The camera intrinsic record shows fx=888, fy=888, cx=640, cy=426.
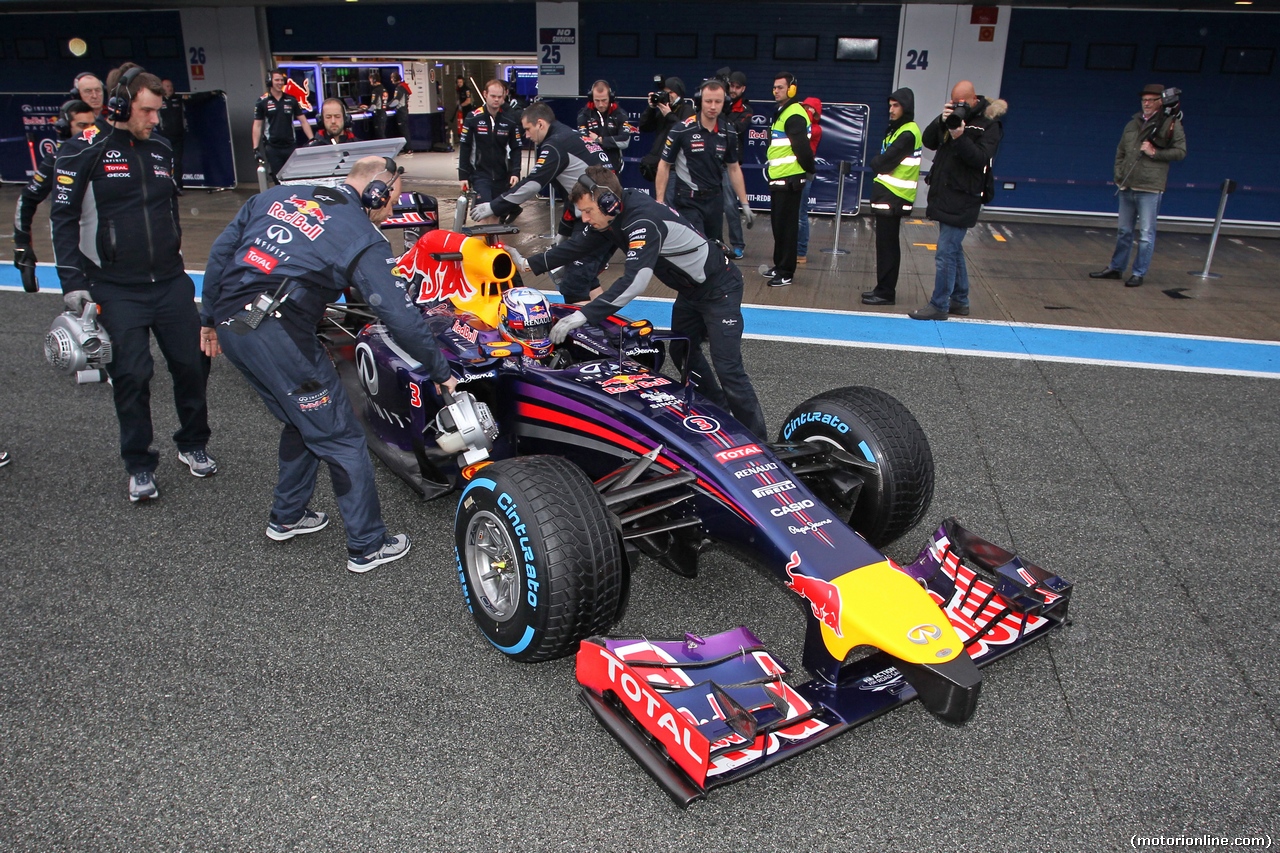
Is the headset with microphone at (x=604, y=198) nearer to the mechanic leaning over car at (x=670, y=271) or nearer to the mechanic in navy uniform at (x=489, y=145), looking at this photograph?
the mechanic leaning over car at (x=670, y=271)

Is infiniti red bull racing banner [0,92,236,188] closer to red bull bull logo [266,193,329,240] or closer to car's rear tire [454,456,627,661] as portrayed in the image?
red bull bull logo [266,193,329,240]

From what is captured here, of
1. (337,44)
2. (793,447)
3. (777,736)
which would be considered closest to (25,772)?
(777,736)

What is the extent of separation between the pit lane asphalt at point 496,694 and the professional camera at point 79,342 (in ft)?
2.56

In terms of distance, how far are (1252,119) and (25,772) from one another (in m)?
16.7

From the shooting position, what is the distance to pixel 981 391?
6.55 m

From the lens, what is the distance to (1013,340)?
7.84m

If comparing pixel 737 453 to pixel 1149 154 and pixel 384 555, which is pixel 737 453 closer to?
pixel 384 555

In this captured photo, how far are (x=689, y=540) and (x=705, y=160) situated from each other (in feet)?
18.0

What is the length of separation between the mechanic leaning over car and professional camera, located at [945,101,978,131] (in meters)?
3.58

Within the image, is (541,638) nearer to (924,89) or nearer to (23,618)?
(23,618)

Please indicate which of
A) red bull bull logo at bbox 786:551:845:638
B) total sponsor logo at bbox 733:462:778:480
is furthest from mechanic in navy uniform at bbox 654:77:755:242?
red bull bull logo at bbox 786:551:845:638

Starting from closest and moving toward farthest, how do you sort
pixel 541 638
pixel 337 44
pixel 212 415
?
pixel 541 638 → pixel 212 415 → pixel 337 44

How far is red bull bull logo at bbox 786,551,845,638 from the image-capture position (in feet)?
9.89

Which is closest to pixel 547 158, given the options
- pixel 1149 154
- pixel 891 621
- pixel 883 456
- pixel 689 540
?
pixel 883 456
